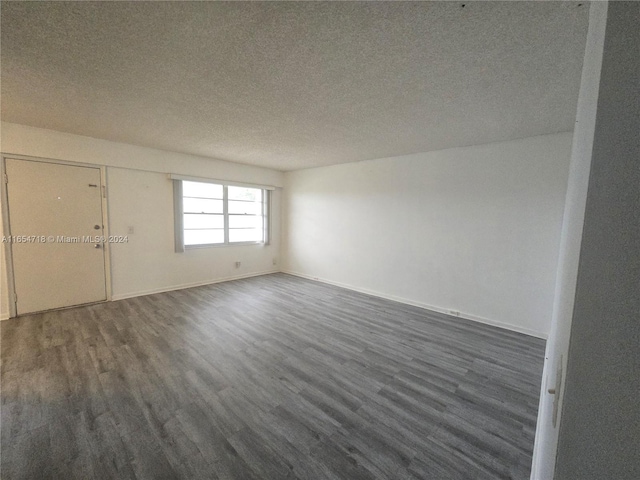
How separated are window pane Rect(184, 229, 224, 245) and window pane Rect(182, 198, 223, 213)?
0.40 metres

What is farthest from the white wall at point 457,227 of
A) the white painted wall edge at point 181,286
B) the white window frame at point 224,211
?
the white painted wall edge at point 181,286

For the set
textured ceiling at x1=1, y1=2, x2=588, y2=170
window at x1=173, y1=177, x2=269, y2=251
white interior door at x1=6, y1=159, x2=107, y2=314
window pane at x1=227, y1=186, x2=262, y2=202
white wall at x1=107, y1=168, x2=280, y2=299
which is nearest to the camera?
textured ceiling at x1=1, y1=2, x2=588, y2=170

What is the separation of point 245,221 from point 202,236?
1022mm

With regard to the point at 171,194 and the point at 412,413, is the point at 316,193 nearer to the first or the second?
the point at 171,194

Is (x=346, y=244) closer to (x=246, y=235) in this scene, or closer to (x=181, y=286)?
(x=246, y=235)

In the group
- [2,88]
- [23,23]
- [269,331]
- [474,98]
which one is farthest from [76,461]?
[474,98]

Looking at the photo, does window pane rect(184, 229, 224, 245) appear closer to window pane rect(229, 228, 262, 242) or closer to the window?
the window

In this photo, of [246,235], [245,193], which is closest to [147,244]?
[246,235]

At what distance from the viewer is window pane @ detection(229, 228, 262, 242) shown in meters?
5.56

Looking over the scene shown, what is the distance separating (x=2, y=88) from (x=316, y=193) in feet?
14.1

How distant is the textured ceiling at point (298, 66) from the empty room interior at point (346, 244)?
0.06ft

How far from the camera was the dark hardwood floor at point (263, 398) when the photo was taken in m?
1.46

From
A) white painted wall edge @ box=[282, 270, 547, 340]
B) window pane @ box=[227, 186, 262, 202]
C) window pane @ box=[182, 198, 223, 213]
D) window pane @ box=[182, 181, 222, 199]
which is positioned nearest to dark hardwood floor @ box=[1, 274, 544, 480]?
white painted wall edge @ box=[282, 270, 547, 340]

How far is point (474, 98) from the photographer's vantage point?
223 centimetres
